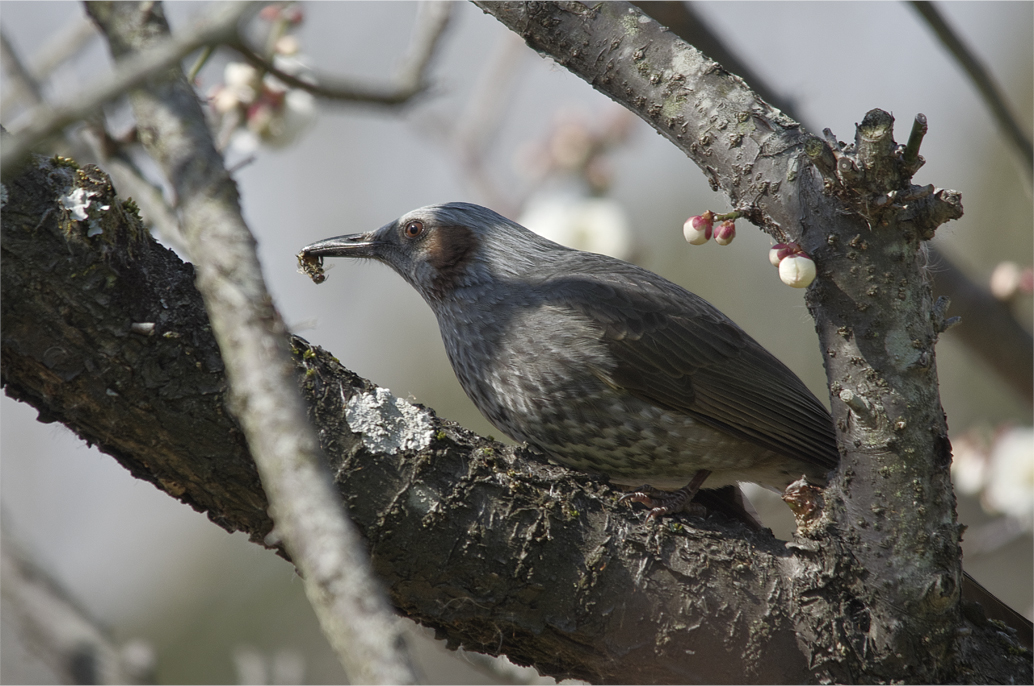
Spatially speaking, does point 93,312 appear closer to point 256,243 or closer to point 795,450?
point 256,243

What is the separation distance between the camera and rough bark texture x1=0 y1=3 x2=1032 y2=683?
208 cm

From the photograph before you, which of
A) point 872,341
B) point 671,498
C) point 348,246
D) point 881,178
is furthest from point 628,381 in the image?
point 348,246

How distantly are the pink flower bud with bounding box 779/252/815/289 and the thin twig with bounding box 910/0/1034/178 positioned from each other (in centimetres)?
A: 178

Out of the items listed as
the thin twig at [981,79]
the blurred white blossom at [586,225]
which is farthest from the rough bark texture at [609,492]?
the blurred white blossom at [586,225]

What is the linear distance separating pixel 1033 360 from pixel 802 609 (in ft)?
9.19

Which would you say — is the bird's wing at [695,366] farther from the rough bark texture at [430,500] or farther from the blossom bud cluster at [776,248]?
the blossom bud cluster at [776,248]

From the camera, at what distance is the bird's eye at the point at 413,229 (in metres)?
Result: 4.06

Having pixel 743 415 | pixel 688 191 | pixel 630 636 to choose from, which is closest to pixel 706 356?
pixel 743 415

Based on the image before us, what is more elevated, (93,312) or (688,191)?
(688,191)

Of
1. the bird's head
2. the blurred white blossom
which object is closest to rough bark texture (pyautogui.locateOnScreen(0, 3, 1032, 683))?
the bird's head

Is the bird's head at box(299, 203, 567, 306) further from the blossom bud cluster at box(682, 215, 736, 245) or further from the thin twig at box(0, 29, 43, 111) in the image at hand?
the blossom bud cluster at box(682, 215, 736, 245)

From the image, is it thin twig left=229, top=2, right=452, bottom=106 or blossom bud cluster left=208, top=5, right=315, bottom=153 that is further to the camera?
blossom bud cluster left=208, top=5, right=315, bottom=153

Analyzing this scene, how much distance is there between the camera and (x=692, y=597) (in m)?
2.47

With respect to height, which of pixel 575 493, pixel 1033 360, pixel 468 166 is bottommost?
pixel 575 493
